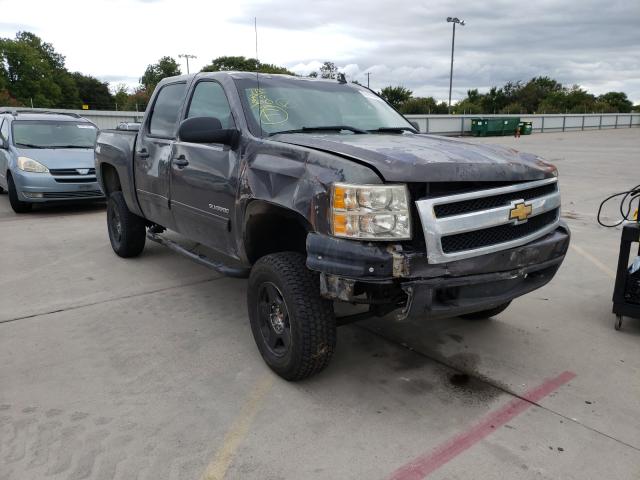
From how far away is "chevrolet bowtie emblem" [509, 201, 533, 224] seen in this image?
2953 millimetres

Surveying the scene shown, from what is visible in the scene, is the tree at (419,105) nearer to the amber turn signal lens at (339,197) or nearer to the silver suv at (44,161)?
the silver suv at (44,161)

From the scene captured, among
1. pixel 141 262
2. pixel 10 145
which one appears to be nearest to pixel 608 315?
pixel 141 262

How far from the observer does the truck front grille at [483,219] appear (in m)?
2.65

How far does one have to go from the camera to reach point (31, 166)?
877 centimetres

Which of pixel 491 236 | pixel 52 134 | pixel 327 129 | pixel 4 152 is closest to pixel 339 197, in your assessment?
pixel 491 236

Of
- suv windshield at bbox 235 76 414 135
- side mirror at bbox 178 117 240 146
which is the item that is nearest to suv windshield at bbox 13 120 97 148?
suv windshield at bbox 235 76 414 135

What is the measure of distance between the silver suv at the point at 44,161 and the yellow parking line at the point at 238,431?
700cm

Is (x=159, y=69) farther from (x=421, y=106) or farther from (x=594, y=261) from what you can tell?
(x=594, y=261)

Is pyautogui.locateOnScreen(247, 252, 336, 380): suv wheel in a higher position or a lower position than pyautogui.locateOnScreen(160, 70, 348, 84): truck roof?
lower

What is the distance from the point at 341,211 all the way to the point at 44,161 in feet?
25.9

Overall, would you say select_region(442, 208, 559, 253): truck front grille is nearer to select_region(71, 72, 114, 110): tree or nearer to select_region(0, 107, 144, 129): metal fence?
select_region(0, 107, 144, 129): metal fence

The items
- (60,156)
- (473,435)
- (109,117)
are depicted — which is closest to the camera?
(473,435)

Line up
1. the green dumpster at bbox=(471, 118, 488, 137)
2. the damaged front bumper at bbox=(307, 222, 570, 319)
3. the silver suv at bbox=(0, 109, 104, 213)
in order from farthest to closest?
the green dumpster at bbox=(471, 118, 488, 137)
the silver suv at bbox=(0, 109, 104, 213)
the damaged front bumper at bbox=(307, 222, 570, 319)

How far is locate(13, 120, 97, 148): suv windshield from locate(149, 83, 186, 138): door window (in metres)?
5.36
